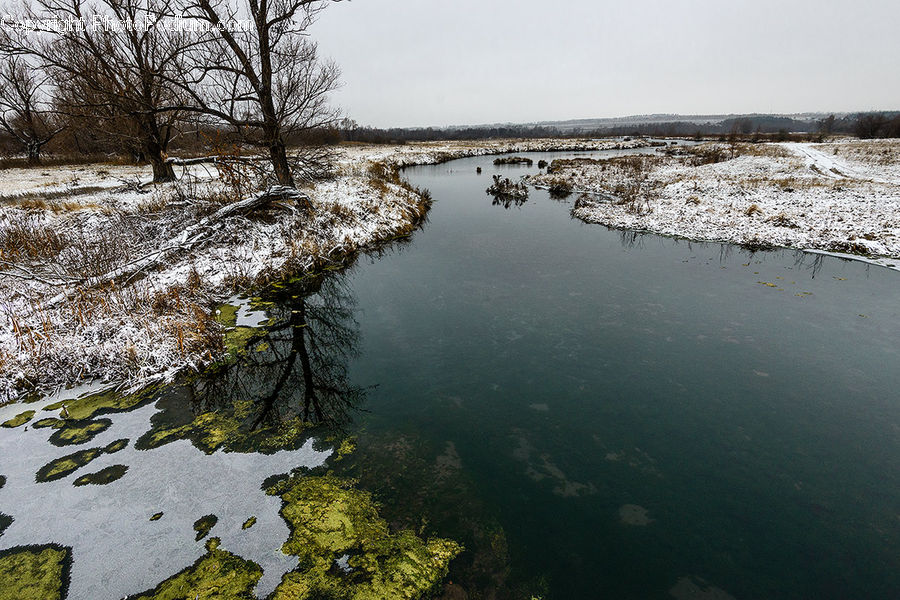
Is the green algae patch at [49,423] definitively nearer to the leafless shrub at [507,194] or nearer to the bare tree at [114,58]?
the bare tree at [114,58]

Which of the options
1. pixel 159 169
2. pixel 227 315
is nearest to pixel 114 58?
pixel 159 169

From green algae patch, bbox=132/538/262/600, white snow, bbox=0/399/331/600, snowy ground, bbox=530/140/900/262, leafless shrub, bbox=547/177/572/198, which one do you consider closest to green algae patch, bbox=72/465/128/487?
white snow, bbox=0/399/331/600

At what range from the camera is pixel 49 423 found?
498cm

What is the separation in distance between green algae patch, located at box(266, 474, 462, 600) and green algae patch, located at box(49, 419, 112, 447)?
287 centimetres

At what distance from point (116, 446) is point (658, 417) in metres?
7.16

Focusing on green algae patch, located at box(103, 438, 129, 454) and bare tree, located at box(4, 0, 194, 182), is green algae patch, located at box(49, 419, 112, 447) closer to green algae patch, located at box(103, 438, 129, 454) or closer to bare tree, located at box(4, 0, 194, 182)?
green algae patch, located at box(103, 438, 129, 454)

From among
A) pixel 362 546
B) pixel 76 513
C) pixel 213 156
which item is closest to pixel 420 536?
pixel 362 546

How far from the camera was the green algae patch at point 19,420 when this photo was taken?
495 cm

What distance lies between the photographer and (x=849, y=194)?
54.2 ft

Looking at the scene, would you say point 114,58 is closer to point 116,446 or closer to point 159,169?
point 159,169

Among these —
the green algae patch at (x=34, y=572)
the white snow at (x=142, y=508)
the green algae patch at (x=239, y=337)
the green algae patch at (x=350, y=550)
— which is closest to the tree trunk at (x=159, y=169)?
the green algae patch at (x=239, y=337)

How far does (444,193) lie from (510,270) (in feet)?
46.3

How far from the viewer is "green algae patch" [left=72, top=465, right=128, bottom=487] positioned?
411 centimetres

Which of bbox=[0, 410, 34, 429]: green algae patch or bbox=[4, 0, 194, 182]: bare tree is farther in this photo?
bbox=[4, 0, 194, 182]: bare tree
